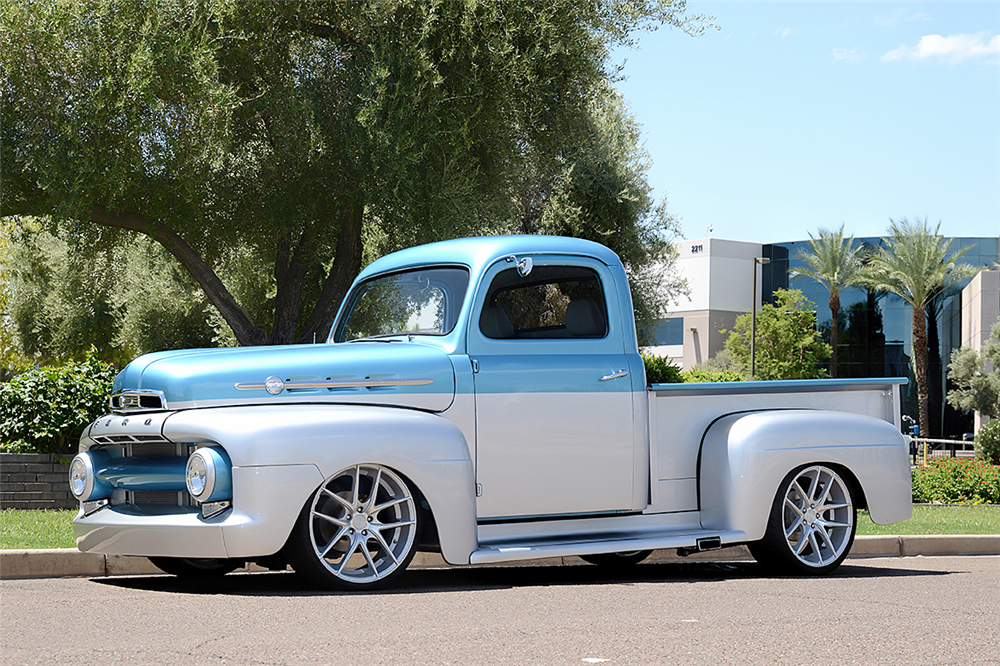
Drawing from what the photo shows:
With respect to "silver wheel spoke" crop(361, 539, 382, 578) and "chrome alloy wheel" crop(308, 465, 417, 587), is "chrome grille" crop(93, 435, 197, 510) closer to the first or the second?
"chrome alloy wheel" crop(308, 465, 417, 587)

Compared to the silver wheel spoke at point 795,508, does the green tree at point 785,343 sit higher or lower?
higher

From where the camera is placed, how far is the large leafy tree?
14414 millimetres

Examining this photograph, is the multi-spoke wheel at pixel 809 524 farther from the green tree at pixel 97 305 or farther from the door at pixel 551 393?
the green tree at pixel 97 305

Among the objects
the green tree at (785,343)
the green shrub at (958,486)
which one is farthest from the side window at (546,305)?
the green tree at (785,343)

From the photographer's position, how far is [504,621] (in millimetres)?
5809

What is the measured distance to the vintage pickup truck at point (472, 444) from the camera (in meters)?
6.58

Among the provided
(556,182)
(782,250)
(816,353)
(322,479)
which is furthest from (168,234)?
(782,250)

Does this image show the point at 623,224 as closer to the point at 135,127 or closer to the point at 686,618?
the point at 135,127

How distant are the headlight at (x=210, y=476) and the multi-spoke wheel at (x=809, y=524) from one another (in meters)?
3.85

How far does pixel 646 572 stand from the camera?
8711mm

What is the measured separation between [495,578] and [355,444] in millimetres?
1940

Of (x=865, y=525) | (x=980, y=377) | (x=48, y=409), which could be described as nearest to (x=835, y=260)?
(x=980, y=377)

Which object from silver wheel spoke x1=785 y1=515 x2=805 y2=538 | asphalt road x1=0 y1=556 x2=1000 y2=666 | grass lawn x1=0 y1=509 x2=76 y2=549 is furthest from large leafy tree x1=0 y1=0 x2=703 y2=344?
asphalt road x1=0 y1=556 x2=1000 y2=666

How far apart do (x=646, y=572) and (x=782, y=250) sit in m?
62.6
